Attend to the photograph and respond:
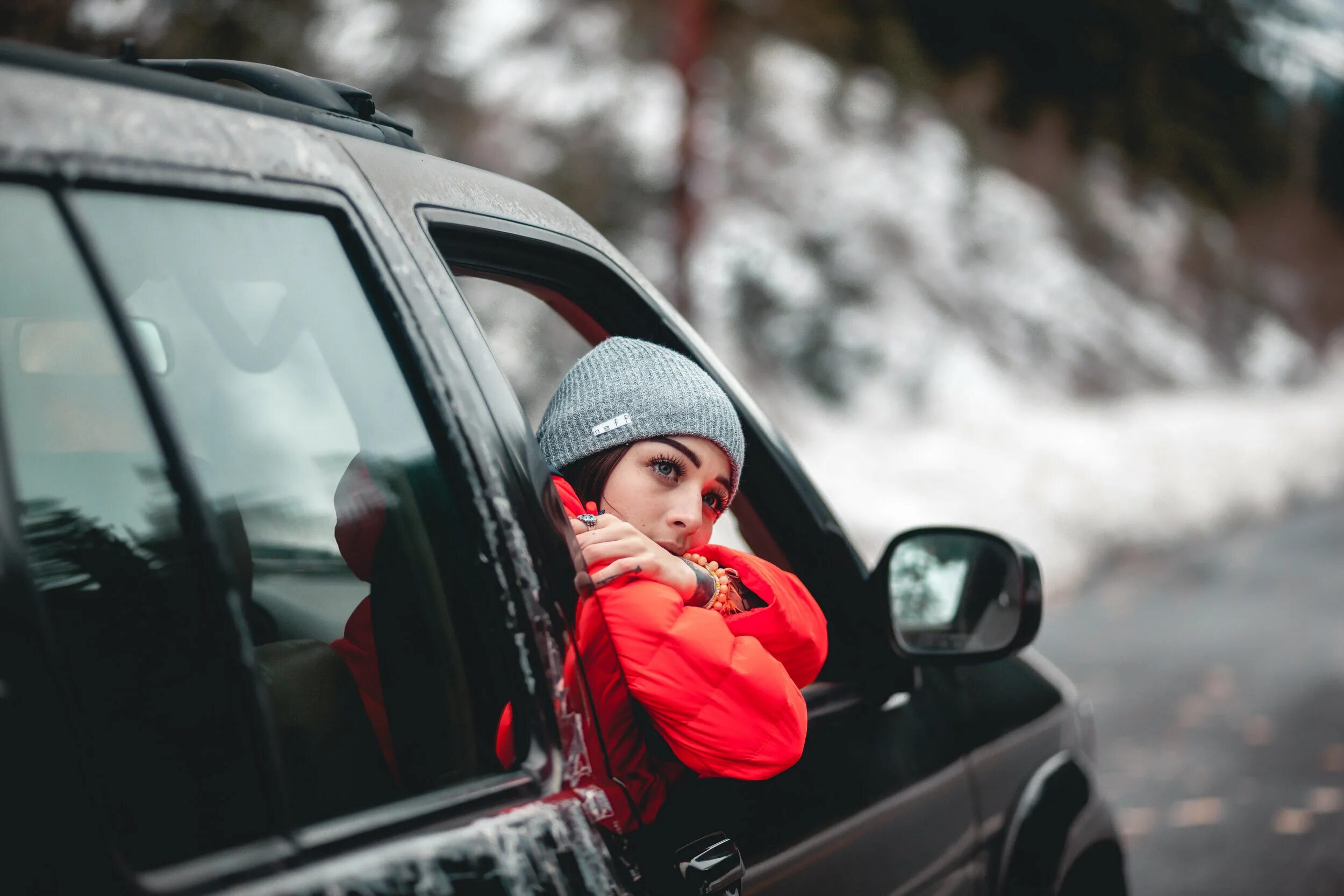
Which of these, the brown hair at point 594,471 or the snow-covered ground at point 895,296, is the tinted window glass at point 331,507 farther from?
the snow-covered ground at point 895,296

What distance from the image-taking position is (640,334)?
185 centimetres

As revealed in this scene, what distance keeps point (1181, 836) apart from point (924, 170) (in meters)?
15.3

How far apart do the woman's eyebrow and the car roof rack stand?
1.67 feet

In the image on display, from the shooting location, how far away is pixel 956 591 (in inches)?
82.0

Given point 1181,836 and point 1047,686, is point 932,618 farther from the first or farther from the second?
point 1181,836

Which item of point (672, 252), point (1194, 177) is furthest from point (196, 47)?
point (1194, 177)

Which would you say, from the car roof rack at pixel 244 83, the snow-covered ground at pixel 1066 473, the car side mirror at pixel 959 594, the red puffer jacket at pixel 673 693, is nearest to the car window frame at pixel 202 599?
the car roof rack at pixel 244 83

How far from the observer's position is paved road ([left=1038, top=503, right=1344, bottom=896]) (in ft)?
13.6

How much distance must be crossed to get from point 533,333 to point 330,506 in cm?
467

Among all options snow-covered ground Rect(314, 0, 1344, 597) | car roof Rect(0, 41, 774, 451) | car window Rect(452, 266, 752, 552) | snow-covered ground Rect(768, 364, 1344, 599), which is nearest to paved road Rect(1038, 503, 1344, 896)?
snow-covered ground Rect(768, 364, 1344, 599)

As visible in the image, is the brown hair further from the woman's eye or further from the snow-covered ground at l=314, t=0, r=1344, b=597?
the snow-covered ground at l=314, t=0, r=1344, b=597

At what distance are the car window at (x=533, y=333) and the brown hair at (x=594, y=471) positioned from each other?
0.14 m

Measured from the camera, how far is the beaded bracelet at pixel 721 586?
5.10ft

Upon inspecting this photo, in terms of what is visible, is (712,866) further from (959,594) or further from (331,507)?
(959,594)
